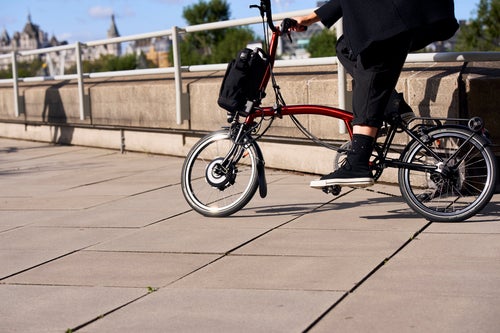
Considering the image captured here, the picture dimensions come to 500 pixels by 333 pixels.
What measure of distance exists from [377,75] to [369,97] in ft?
0.48

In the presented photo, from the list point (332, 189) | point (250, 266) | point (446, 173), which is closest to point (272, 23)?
point (332, 189)

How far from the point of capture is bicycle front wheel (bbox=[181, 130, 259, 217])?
6.35 metres

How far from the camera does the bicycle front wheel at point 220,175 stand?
6.35m

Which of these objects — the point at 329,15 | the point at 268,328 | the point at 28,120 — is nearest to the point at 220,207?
the point at 329,15

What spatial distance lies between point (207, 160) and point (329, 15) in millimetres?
1338

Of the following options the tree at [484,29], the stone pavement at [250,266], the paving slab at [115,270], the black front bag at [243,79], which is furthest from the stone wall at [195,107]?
the tree at [484,29]

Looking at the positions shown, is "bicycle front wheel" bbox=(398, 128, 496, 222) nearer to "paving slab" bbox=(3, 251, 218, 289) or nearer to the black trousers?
the black trousers

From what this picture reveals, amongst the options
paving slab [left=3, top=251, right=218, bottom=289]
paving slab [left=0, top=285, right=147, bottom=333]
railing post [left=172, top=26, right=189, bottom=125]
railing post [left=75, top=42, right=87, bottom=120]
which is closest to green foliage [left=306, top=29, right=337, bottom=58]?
railing post [left=75, top=42, right=87, bottom=120]

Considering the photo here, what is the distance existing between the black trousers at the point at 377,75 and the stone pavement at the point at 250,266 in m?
0.72

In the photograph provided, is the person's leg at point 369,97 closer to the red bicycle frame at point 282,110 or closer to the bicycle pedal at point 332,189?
the bicycle pedal at point 332,189

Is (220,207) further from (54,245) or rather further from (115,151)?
(115,151)

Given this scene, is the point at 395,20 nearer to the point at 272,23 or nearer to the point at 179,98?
the point at 272,23

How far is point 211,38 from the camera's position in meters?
129

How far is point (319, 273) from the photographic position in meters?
4.62
